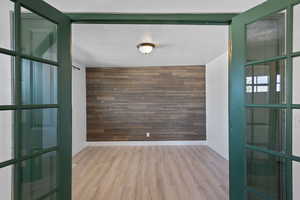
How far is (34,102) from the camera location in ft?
3.88

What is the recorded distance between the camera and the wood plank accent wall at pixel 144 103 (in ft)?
16.2

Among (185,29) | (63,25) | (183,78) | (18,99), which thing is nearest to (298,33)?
(185,29)

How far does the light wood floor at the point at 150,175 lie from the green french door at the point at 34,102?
3.95 feet

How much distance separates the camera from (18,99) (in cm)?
106

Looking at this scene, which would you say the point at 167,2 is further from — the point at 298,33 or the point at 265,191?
the point at 265,191

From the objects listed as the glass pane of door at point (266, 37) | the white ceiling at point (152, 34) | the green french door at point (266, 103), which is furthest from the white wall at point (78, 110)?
the glass pane of door at point (266, 37)

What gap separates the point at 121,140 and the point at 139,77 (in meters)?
2.01

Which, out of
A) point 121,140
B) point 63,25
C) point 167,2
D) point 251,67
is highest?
point 167,2

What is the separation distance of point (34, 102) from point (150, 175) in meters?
2.33

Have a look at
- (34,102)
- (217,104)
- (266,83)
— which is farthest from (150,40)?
(217,104)

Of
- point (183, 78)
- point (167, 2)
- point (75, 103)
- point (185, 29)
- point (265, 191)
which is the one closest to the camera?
point (265, 191)

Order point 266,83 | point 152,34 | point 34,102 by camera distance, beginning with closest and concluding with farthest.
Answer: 1. point 34,102
2. point 266,83
3. point 152,34

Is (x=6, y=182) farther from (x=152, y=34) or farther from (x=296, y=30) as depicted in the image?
(x=152, y=34)

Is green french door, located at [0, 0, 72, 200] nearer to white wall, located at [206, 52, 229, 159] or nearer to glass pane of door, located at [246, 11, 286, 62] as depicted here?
glass pane of door, located at [246, 11, 286, 62]
